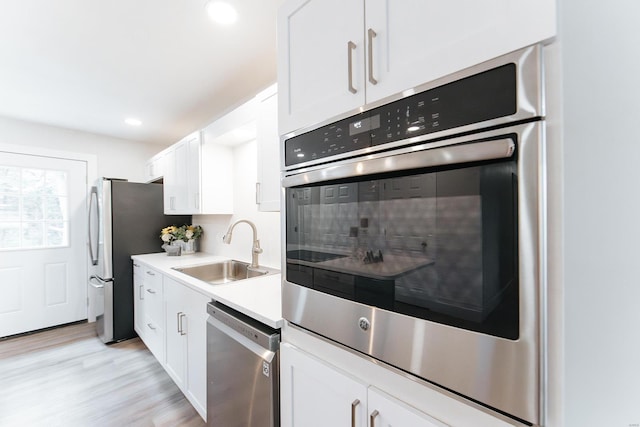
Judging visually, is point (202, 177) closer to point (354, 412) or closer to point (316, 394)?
point (316, 394)

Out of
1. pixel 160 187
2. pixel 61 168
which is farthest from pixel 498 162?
pixel 61 168

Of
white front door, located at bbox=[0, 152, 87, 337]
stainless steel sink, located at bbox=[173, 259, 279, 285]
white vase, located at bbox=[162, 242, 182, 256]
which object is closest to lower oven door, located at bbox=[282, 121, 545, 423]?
stainless steel sink, located at bbox=[173, 259, 279, 285]

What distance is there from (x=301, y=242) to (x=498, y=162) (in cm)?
64

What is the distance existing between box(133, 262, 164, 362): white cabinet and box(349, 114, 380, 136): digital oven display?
2155 millimetres

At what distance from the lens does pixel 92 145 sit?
3.51 m

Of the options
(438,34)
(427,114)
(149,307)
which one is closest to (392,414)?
(427,114)

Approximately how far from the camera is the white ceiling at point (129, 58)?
4.80 ft

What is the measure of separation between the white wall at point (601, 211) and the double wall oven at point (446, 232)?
2.6 inches

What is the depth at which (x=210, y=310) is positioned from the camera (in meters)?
1.50

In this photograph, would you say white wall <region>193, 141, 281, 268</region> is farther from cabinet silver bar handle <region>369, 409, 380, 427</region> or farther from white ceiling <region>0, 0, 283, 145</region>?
cabinet silver bar handle <region>369, 409, 380, 427</region>

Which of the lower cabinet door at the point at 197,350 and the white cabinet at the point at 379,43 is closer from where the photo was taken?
the white cabinet at the point at 379,43

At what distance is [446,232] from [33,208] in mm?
4326

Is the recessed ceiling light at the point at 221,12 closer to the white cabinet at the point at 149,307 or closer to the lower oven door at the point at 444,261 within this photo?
the lower oven door at the point at 444,261

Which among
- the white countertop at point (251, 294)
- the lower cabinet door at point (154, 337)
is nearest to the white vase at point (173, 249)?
the lower cabinet door at point (154, 337)
